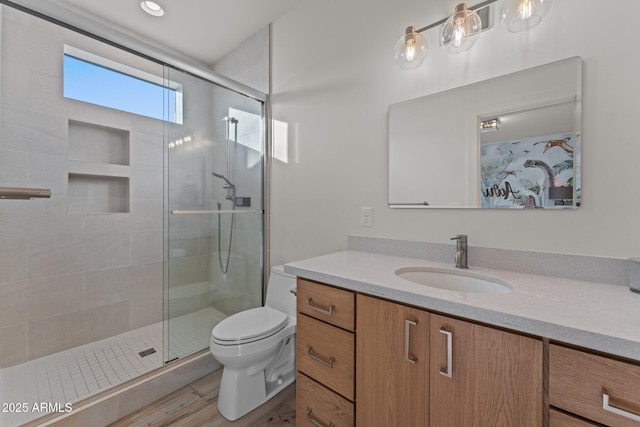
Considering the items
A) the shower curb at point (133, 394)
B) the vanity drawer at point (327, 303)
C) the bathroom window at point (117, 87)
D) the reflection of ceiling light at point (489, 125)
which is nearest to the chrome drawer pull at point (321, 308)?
the vanity drawer at point (327, 303)

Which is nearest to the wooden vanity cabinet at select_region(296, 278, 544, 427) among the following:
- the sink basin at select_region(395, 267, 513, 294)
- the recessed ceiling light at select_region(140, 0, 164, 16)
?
the sink basin at select_region(395, 267, 513, 294)

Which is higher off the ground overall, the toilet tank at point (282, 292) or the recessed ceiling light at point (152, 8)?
the recessed ceiling light at point (152, 8)

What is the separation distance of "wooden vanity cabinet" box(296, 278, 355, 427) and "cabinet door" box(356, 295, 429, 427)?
46 mm

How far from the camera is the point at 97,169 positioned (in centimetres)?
212

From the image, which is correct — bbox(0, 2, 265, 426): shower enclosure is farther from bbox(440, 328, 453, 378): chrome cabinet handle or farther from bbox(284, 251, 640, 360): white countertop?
bbox(440, 328, 453, 378): chrome cabinet handle

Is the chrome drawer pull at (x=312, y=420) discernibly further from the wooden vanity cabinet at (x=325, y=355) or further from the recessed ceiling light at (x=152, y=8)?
the recessed ceiling light at (x=152, y=8)

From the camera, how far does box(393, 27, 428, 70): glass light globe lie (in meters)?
1.32

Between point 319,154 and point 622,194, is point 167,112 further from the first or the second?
point 622,194

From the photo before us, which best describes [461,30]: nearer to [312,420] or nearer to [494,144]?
[494,144]

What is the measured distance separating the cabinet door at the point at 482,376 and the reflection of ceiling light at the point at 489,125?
2.94 feet

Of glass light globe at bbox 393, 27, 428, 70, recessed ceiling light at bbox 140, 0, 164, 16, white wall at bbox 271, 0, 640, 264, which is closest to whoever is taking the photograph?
white wall at bbox 271, 0, 640, 264

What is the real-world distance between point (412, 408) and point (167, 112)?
6.82 feet

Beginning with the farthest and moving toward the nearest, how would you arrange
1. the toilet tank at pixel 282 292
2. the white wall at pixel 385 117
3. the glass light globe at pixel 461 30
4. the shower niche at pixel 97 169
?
the shower niche at pixel 97 169, the toilet tank at pixel 282 292, the glass light globe at pixel 461 30, the white wall at pixel 385 117

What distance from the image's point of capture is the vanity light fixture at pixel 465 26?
1050mm
